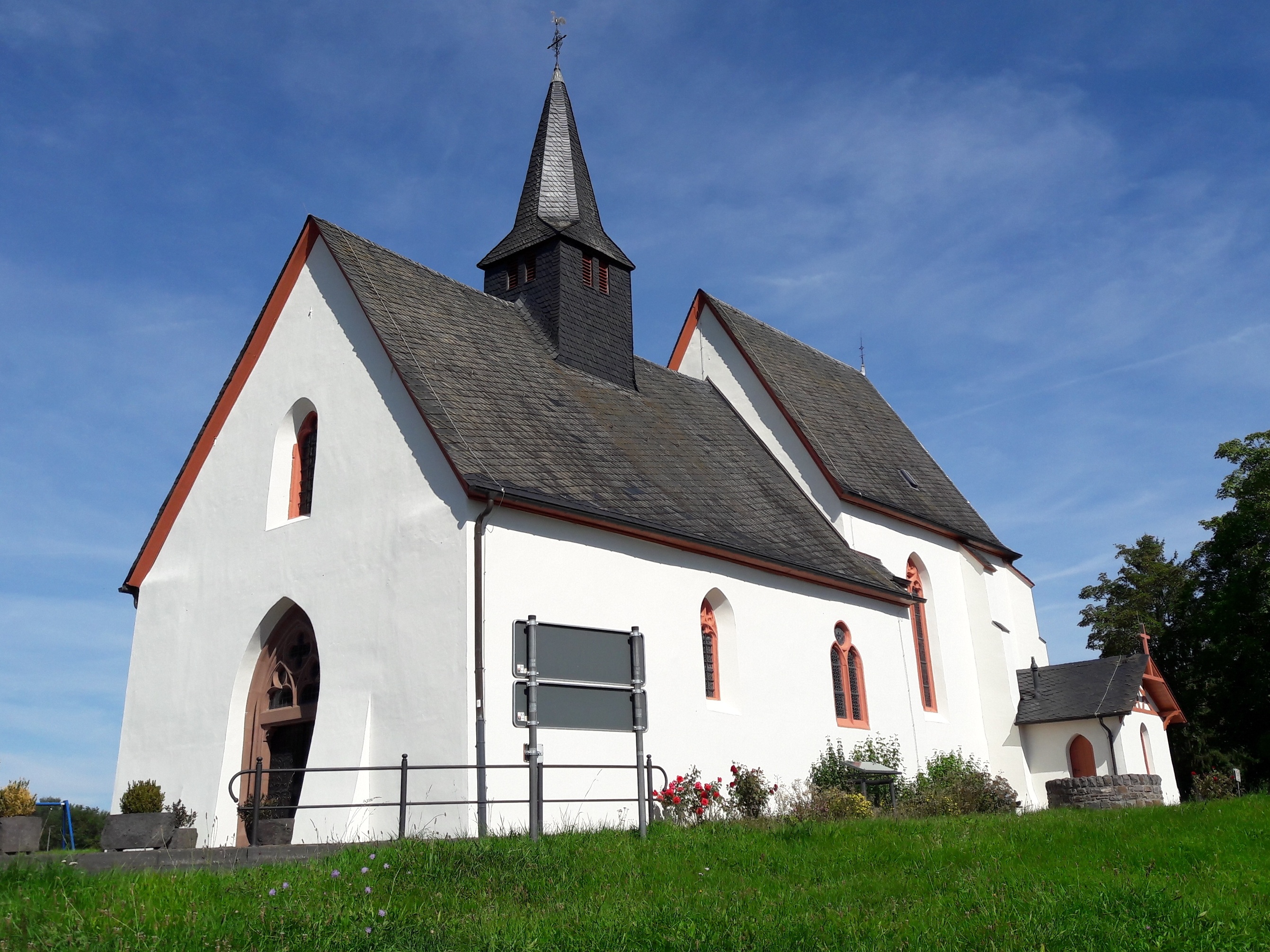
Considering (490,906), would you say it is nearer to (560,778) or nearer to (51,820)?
(560,778)

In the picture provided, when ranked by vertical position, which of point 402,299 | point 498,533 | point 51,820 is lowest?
point 51,820

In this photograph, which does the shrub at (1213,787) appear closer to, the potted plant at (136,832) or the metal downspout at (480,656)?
the metal downspout at (480,656)

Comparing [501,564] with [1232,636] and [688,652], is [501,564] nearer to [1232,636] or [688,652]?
[688,652]

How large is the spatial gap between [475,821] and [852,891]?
5.56 m

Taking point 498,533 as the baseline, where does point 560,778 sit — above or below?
below

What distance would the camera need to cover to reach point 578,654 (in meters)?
9.52

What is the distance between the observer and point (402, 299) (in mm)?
17203

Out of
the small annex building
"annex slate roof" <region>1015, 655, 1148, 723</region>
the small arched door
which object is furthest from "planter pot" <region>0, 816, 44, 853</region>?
the small arched door

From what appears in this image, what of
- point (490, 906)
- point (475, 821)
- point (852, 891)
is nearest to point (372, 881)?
point (490, 906)

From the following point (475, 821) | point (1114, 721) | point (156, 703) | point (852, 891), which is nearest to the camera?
point (852, 891)

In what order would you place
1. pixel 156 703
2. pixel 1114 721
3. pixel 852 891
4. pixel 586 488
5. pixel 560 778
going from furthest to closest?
pixel 1114 721 → pixel 156 703 → pixel 586 488 → pixel 560 778 → pixel 852 891

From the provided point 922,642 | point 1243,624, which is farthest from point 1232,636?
point 922,642

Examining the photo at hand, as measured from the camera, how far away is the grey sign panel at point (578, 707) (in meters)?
9.14

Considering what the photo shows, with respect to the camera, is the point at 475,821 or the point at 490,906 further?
the point at 475,821
